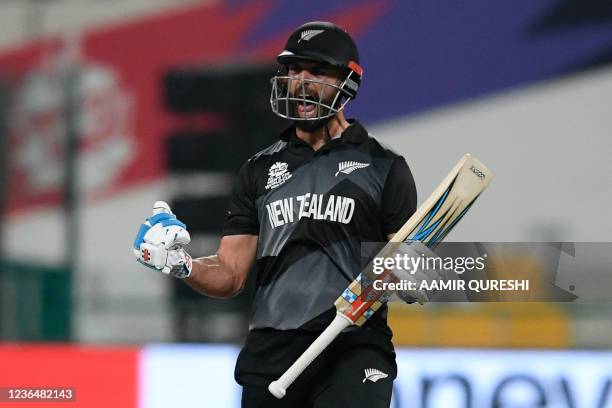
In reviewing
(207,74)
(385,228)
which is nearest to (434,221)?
(385,228)

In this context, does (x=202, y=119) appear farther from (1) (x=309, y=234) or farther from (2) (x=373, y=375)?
(2) (x=373, y=375)

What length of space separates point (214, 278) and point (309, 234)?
259mm

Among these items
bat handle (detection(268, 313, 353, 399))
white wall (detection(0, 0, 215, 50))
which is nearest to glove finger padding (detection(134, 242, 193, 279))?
bat handle (detection(268, 313, 353, 399))

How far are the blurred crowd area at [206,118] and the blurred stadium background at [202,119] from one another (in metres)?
0.01

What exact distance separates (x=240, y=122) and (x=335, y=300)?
4079mm

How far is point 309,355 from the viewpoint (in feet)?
9.70

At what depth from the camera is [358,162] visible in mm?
3119

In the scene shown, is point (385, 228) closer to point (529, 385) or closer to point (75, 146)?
point (529, 385)

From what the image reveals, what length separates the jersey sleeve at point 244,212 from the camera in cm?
320

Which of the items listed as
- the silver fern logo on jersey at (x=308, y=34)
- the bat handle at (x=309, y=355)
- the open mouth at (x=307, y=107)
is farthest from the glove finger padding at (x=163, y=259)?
the silver fern logo on jersey at (x=308, y=34)

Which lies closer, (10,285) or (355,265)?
(355,265)

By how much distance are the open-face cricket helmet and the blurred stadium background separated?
3.70 meters

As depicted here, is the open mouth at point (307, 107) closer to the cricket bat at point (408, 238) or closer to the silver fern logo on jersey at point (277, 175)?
the silver fern logo on jersey at point (277, 175)

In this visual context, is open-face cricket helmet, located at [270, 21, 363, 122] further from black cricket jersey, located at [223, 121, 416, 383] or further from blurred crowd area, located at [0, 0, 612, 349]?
blurred crowd area, located at [0, 0, 612, 349]
